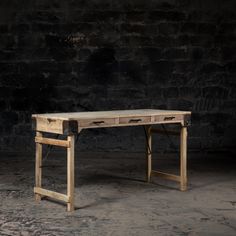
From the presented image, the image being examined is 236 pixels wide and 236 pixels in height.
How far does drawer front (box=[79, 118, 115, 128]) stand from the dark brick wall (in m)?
3.63

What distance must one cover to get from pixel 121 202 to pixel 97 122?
855 millimetres

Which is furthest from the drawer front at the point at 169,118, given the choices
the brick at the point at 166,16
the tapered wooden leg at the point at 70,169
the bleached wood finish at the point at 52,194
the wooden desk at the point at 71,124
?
the brick at the point at 166,16

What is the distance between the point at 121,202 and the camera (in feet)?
17.2

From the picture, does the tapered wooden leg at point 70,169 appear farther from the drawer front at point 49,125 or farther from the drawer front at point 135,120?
the drawer front at point 135,120

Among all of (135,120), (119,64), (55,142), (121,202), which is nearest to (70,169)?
(55,142)

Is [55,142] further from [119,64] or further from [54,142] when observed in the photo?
[119,64]

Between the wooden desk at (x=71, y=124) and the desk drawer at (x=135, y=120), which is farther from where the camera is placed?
the desk drawer at (x=135, y=120)

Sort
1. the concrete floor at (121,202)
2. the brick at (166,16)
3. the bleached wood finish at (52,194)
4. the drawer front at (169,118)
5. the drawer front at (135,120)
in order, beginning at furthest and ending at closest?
1. the brick at (166,16)
2. the drawer front at (169,118)
3. the drawer front at (135,120)
4. the bleached wood finish at (52,194)
5. the concrete floor at (121,202)

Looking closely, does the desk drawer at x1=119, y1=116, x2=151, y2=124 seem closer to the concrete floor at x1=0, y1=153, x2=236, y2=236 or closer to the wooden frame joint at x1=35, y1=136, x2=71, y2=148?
the wooden frame joint at x1=35, y1=136, x2=71, y2=148

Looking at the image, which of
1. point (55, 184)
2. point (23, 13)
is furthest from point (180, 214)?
point (23, 13)

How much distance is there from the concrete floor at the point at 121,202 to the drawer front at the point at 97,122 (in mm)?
765

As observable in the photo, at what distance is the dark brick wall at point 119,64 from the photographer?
858 cm

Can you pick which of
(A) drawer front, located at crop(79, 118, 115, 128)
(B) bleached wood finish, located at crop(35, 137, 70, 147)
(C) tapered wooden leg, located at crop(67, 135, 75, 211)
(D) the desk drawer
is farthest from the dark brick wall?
(C) tapered wooden leg, located at crop(67, 135, 75, 211)

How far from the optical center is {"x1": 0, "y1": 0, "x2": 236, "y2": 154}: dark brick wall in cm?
858
